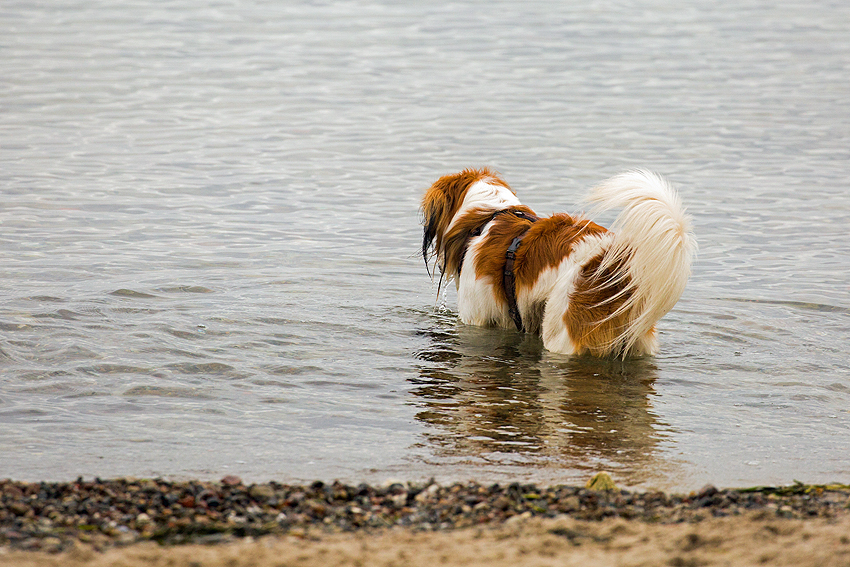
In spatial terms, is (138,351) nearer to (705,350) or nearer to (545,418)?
(545,418)

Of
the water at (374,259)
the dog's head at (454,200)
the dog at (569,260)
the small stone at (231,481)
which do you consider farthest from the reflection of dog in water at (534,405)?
the small stone at (231,481)

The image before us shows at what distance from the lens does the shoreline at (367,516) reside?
11.0ft

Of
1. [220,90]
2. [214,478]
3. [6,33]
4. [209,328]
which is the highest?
[6,33]

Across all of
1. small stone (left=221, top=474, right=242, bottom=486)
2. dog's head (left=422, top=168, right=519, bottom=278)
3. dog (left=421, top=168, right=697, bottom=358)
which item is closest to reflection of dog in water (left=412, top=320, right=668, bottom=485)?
dog (left=421, top=168, right=697, bottom=358)

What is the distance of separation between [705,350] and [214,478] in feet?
12.4

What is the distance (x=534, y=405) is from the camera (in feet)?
18.6

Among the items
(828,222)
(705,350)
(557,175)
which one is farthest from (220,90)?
(705,350)

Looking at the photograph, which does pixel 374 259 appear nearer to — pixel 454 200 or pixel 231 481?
pixel 454 200

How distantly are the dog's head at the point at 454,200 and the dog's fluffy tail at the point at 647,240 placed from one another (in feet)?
3.94

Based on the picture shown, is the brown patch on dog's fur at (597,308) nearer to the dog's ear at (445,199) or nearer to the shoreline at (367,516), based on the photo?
the dog's ear at (445,199)

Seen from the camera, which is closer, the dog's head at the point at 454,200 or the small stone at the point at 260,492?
the small stone at the point at 260,492

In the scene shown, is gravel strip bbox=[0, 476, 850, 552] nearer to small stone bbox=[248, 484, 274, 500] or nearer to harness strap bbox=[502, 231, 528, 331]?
small stone bbox=[248, 484, 274, 500]

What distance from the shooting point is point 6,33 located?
862 inches

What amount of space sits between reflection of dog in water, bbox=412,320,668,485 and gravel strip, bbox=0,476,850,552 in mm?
637
